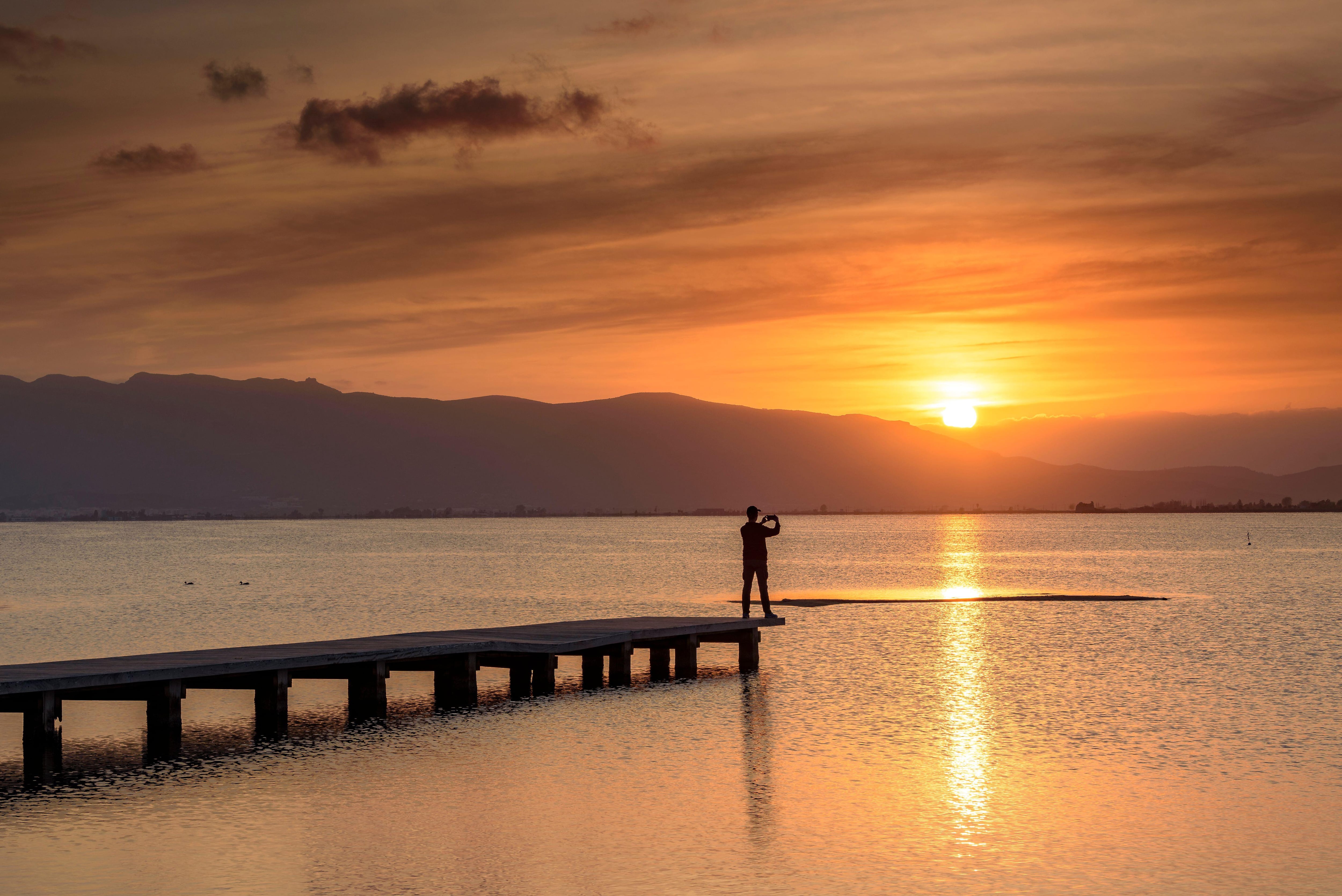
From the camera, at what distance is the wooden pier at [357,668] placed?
1967cm

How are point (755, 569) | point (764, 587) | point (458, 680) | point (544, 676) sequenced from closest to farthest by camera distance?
1. point (458, 680)
2. point (544, 676)
3. point (755, 569)
4. point (764, 587)

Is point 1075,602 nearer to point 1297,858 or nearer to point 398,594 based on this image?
point 398,594

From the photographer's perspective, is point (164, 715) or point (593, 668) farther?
point (593, 668)

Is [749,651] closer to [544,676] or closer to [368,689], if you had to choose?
[544,676]

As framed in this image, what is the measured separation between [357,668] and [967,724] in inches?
422

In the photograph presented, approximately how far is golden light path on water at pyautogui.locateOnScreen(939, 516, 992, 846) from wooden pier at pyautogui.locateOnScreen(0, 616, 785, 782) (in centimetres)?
488

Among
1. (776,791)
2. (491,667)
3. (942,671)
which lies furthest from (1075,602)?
(776,791)

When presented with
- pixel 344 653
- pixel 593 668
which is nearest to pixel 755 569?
pixel 593 668

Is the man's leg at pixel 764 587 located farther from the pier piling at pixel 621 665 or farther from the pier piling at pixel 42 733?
the pier piling at pixel 42 733

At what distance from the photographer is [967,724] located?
922 inches

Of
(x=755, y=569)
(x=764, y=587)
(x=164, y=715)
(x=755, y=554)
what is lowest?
(x=164, y=715)

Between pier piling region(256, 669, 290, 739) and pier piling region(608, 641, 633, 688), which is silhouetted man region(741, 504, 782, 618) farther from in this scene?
pier piling region(256, 669, 290, 739)

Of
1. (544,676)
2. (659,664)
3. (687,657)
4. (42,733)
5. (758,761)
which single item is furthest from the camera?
(659,664)

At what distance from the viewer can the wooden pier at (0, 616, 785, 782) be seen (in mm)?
19672
